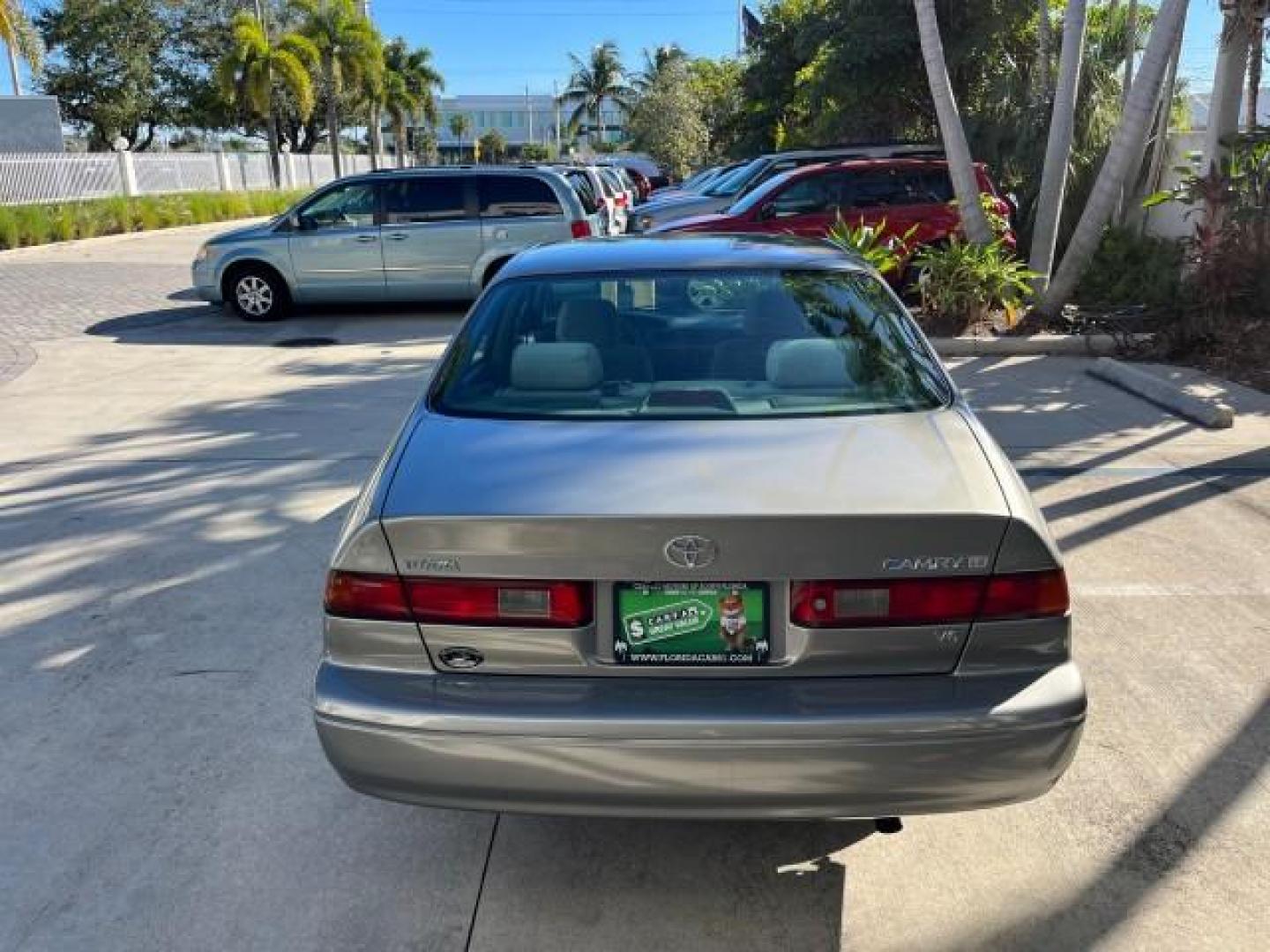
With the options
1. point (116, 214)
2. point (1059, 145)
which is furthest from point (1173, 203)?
point (116, 214)

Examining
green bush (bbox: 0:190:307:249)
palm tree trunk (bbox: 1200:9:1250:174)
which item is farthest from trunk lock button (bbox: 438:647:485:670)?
green bush (bbox: 0:190:307:249)

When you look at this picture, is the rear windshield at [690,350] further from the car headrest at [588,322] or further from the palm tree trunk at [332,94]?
the palm tree trunk at [332,94]

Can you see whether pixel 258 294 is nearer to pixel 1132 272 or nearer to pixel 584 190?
pixel 584 190

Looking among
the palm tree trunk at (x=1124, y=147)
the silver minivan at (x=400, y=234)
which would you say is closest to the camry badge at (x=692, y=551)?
the palm tree trunk at (x=1124, y=147)

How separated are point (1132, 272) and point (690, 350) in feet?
37.0

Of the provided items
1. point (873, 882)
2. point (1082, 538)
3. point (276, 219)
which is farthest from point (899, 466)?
point (276, 219)

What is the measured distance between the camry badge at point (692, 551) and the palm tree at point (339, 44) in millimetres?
44646

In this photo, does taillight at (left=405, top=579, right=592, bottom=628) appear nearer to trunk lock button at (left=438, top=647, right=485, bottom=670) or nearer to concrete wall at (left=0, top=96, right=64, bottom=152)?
trunk lock button at (left=438, top=647, right=485, bottom=670)

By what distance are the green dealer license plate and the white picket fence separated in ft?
83.9

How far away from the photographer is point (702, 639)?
2.52 metres

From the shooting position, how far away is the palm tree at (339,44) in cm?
4322

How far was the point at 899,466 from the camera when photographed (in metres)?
2.72

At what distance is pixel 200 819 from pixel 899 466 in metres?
2.23

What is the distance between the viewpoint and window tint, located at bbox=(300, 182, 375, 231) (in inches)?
519
